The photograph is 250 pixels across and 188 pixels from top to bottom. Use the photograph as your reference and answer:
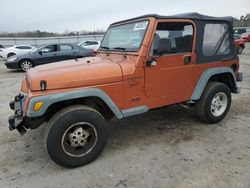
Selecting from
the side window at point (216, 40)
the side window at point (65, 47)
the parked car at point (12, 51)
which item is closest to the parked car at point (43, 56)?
the side window at point (65, 47)

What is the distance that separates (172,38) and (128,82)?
1.15 meters

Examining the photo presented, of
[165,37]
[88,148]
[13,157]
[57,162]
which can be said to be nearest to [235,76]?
[165,37]

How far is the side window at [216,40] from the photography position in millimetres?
4504

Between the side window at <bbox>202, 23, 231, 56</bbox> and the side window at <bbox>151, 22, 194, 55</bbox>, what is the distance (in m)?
0.39

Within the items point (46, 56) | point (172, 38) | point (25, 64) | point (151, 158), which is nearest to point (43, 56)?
point (46, 56)

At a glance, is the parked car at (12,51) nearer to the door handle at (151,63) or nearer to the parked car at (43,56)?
the parked car at (43,56)

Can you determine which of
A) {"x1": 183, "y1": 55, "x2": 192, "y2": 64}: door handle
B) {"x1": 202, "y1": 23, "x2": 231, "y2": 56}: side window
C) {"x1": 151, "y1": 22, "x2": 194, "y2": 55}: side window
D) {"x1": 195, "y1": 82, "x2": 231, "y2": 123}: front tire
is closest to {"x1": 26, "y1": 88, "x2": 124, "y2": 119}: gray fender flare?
{"x1": 151, "y1": 22, "x2": 194, "y2": 55}: side window

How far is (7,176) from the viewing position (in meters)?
3.36

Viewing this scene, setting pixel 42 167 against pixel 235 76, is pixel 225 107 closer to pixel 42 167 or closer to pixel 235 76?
pixel 235 76

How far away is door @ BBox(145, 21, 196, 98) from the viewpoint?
12.6 ft

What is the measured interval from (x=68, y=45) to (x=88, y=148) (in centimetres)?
1052

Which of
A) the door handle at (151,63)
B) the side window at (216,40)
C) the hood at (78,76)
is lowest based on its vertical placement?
the hood at (78,76)

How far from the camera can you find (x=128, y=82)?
3676 mm

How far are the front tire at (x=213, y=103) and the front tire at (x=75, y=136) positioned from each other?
207 cm
